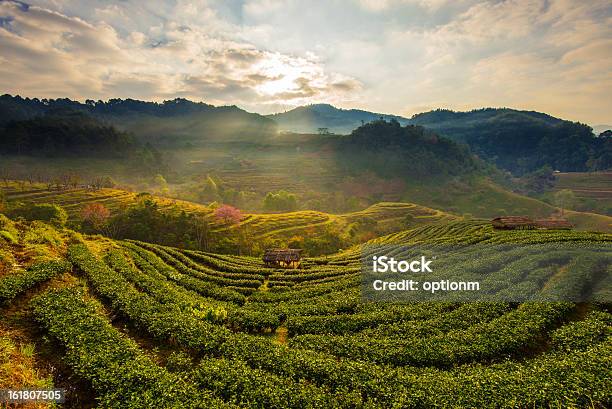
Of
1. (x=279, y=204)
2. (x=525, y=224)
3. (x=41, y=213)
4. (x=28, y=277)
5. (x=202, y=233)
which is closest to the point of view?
(x=28, y=277)

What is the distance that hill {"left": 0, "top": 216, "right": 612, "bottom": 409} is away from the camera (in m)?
18.1

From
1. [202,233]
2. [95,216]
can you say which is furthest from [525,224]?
[95,216]

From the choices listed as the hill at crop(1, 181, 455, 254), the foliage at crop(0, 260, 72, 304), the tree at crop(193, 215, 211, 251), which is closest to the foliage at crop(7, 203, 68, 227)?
the hill at crop(1, 181, 455, 254)

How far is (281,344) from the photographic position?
85.9 feet

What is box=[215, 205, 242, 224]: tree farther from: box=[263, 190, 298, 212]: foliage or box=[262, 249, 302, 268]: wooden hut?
box=[263, 190, 298, 212]: foliage

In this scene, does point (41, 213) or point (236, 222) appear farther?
point (236, 222)

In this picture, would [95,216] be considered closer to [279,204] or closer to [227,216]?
[227,216]

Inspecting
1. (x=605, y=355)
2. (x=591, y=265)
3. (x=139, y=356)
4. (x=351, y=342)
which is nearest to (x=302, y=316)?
(x=351, y=342)

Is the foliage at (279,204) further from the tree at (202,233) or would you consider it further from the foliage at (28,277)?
the foliage at (28,277)

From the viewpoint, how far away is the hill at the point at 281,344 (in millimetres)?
18062

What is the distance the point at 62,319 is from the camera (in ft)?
79.9

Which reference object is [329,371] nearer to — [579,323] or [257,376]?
[257,376]

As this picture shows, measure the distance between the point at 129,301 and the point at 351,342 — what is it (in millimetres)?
21577

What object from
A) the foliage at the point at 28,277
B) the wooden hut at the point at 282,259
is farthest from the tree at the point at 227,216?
the foliage at the point at 28,277
